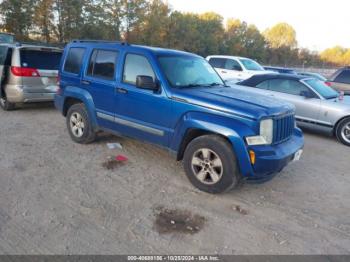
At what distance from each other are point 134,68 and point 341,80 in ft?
30.4

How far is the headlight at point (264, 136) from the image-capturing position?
12.2ft

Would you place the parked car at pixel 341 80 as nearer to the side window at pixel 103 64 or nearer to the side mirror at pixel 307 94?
the side mirror at pixel 307 94

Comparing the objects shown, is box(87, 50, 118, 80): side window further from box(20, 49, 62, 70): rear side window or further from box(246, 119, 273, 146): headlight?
box(20, 49, 62, 70): rear side window

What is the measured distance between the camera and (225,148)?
3.84 metres

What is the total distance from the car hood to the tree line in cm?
3162

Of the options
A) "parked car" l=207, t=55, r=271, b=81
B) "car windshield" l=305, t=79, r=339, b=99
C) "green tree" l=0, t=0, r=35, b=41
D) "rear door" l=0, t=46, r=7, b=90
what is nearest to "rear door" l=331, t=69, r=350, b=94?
"car windshield" l=305, t=79, r=339, b=99

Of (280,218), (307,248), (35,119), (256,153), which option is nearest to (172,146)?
(256,153)

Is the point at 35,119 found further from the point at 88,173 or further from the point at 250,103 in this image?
the point at 250,103

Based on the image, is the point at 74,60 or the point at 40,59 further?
the point at 40,59

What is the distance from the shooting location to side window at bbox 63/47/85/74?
5.57 m

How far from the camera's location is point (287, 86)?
832 centimetres

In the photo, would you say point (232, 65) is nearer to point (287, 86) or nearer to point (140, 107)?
point (287, 86)

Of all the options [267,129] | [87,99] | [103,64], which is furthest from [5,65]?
[267,129]

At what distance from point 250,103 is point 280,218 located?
1.53 m
